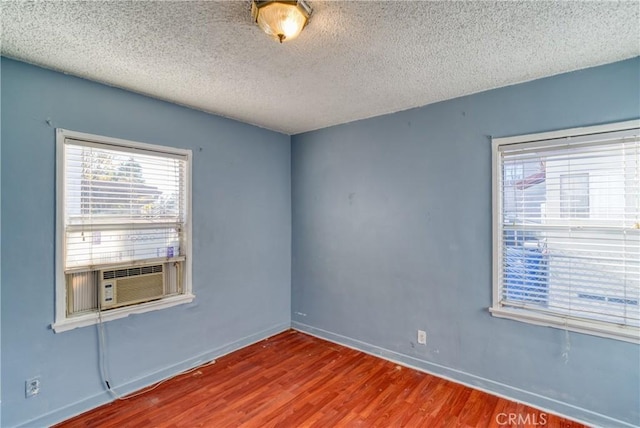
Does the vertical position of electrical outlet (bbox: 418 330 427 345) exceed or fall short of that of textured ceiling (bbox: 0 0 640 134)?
it falls short

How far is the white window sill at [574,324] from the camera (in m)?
1.97

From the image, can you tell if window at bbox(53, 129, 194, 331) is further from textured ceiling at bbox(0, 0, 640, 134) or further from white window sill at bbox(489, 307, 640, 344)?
white window sill at bbox(489, 307, 640, 344)

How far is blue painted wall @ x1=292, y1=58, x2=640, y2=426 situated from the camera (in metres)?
2.08

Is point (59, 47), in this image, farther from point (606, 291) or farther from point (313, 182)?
point (606, 291)

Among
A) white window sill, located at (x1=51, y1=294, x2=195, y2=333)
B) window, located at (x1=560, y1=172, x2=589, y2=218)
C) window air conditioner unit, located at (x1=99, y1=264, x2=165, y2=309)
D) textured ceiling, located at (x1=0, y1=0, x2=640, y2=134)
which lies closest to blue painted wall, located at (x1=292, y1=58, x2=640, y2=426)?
textured ceiling, located at (x1=0, y1=0, x2=640, y2=134)

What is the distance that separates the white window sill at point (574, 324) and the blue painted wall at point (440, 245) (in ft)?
0.17

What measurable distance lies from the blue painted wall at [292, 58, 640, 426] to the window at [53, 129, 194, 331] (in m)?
1.50

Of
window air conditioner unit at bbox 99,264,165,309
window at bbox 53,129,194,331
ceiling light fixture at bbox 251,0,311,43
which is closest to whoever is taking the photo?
ceiling light fixture at bbox 251,0,311,43

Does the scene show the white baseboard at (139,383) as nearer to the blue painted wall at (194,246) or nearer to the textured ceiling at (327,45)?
the blue painted wall at (194,246)

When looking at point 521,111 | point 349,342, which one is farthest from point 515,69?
point 349,342

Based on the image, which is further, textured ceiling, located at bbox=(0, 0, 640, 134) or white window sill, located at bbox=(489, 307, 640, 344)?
white window sill, located at bbox=(489, 307, 640, 344)

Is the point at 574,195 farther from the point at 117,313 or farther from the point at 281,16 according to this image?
the point at 117,313

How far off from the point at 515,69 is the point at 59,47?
9.69ft

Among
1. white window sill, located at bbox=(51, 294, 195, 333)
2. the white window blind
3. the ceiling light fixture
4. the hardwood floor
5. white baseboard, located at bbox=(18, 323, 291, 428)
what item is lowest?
the hardwood floor
